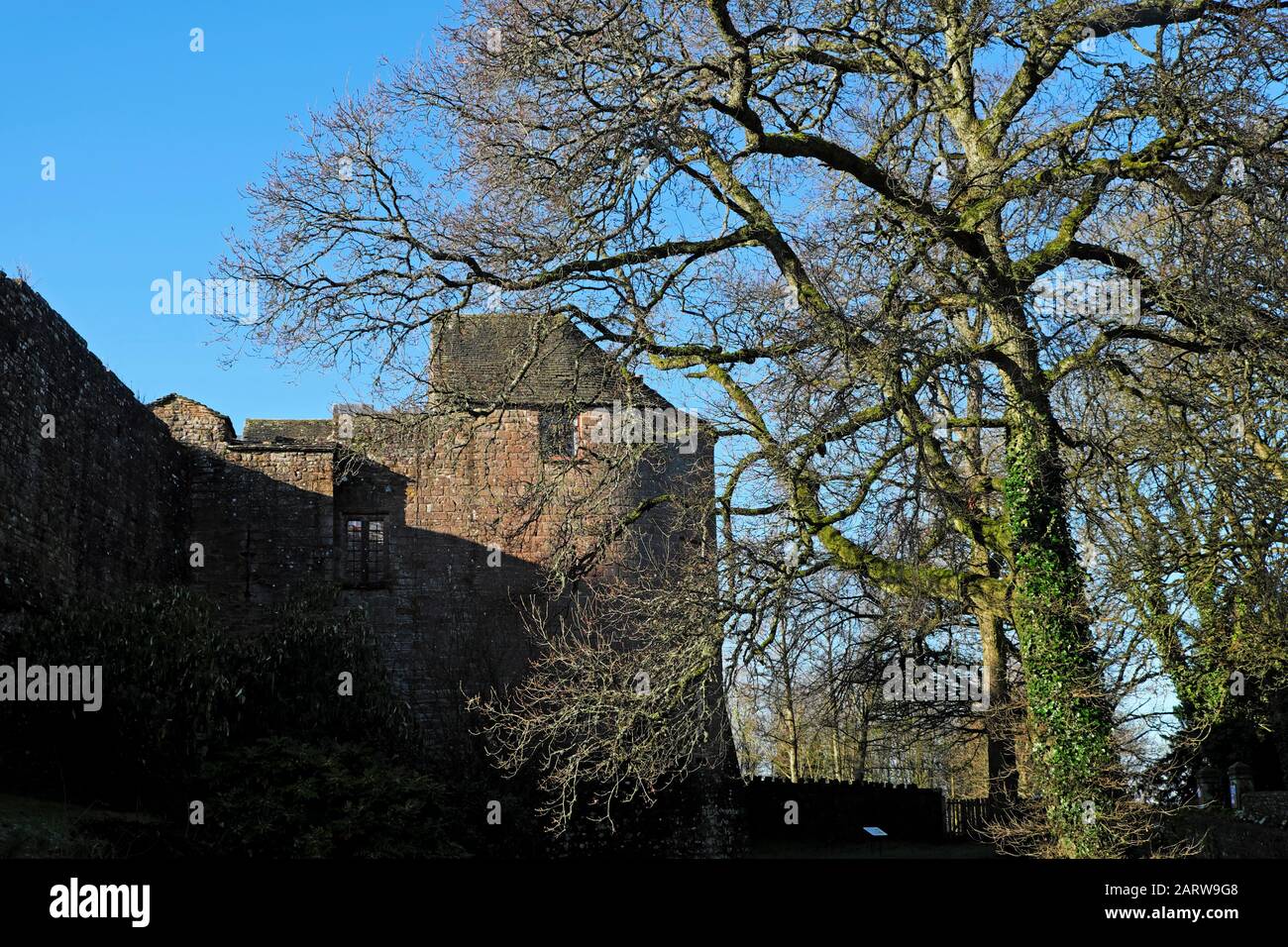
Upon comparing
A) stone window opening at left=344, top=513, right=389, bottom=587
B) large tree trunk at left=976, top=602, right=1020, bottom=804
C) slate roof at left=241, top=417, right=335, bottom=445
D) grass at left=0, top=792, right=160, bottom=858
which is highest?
slate roof at left=241, top=417, right=335, bottom=445

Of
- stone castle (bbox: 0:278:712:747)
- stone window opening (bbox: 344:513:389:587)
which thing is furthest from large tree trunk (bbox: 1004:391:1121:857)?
stone window opening (bbox: 344:513:389:587)

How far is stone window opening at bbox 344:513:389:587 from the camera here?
80.2 feet

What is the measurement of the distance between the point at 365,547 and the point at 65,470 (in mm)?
7537

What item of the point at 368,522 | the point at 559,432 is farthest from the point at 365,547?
the point at 559,432

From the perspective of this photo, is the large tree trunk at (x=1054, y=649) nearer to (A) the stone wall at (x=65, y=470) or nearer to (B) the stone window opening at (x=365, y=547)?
(A) the stone wall at (x=65, y=470)

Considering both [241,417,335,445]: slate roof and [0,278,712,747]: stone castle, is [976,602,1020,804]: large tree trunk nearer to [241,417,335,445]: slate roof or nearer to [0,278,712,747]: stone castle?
[0,278,712,747]: stone castle

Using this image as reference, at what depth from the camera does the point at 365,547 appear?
24547mm

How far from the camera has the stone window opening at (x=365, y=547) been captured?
2444 cm

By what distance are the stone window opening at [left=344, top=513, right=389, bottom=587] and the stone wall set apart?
3.66 meters

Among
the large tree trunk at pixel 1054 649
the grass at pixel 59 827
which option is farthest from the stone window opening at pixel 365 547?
the large tree trunk at pixel 1054 649

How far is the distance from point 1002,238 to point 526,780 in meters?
11.6

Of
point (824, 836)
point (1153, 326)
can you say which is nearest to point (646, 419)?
point (1153, 326)
